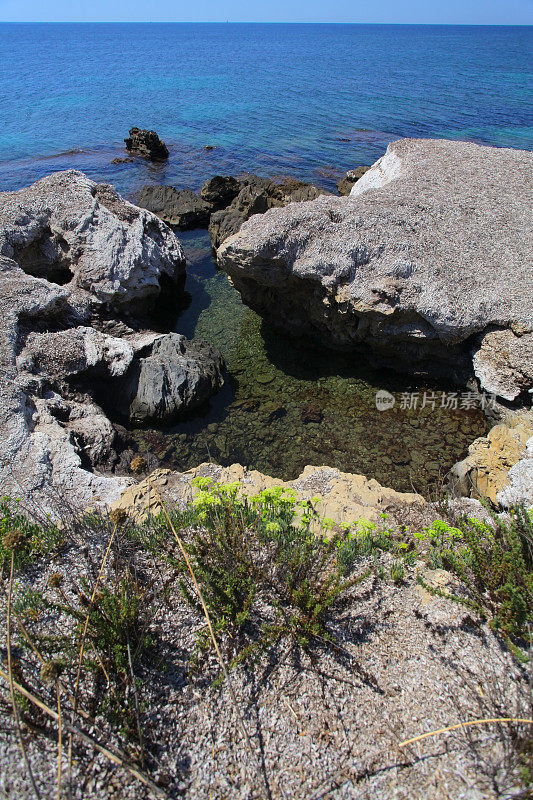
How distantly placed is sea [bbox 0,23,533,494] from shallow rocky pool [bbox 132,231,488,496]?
3cm

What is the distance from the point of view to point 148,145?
2847cm

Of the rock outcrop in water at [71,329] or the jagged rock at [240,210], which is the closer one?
the rock outcrop in water at [71,329]

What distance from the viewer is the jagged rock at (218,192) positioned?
20.0 metres

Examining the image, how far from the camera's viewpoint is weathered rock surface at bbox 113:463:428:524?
642cm

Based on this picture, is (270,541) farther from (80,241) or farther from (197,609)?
(80,241)

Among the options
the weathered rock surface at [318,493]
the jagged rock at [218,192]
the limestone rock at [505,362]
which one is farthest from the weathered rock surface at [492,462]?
the jagged rock at [218,192]

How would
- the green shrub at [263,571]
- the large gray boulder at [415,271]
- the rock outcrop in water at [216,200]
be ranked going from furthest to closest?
1. the rock outcrop in water at [216,200]
2. the large gray boulder at [415,271]
3. the green shrub at [263,571]

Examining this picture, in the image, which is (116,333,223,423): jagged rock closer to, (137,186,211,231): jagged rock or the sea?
A: the sea

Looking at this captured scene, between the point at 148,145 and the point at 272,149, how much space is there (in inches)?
319

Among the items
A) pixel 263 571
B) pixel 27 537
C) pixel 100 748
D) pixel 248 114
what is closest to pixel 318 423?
pixel 263 571

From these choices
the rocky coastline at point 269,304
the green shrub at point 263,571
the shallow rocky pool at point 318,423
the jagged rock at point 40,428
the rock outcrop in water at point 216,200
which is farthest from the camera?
the rock outcrop in water at point 216,200

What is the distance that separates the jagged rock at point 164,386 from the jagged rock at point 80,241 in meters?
2.29

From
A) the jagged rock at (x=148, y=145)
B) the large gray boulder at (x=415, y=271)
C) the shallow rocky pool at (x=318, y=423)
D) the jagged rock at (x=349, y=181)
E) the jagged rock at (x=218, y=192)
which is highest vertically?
the jagged rock at (x=148, y=145)

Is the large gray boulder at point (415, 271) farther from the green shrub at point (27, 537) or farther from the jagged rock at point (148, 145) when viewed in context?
the jagged rock at point (148, 145)
